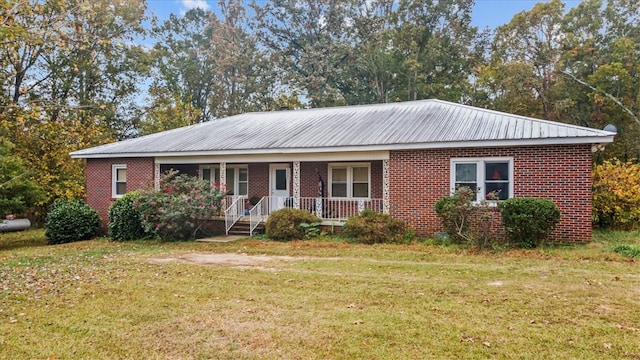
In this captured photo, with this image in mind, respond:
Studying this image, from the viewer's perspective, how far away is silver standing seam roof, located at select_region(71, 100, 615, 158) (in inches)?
481

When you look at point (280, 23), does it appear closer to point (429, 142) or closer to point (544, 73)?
point (544, 73)

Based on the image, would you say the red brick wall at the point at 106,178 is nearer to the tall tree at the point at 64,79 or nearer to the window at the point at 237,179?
the tall tree at the point at 64,79

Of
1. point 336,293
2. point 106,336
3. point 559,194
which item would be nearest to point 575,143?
point 559,194

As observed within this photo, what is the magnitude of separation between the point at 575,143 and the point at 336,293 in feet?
27.2

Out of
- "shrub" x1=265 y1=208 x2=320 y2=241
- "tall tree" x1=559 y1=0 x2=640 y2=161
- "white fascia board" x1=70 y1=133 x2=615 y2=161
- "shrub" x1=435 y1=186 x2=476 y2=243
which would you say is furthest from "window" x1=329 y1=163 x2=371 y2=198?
"tall tree" x1=559 y1=0 x2=640 y2=161

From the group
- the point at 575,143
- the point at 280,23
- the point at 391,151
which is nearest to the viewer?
the point at 575,143

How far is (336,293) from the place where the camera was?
693 centimetres

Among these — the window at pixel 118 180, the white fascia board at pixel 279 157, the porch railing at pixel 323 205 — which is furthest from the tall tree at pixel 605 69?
the window at pixel 118 180

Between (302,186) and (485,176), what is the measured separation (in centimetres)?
700

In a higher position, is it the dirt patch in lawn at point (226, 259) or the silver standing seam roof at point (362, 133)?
the silver standing seam roof at point (362, 133)

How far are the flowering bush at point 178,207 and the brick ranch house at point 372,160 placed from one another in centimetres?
127

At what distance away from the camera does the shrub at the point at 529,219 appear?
1064cm

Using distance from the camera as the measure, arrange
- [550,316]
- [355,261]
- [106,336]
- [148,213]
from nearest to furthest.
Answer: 1. [106,336]
2. [550,316]
3. [355,261]
4. [148,213]

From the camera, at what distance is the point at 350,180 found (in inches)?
646
